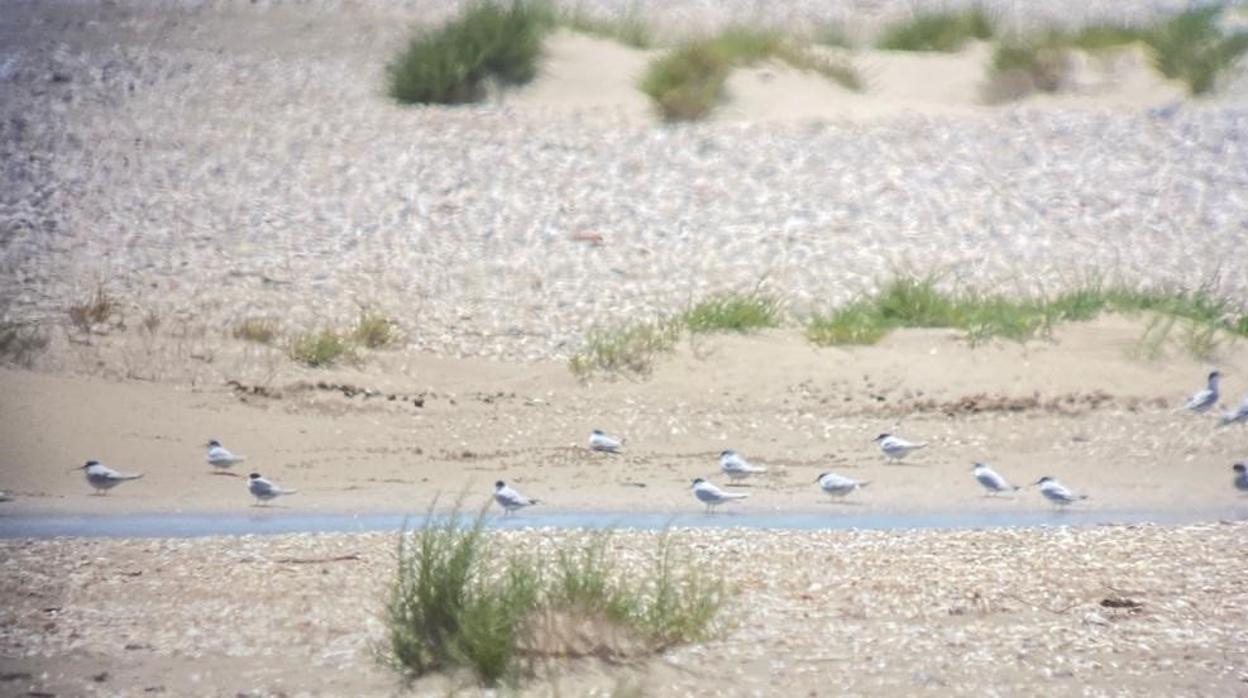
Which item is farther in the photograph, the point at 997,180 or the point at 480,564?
the point at 997,180

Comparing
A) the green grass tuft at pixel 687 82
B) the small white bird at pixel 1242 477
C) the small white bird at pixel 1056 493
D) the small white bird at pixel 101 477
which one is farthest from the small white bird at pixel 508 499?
the green grass tuft at pixel 687 82

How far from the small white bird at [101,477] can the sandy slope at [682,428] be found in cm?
14

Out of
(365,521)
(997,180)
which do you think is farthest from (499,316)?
(997,180)

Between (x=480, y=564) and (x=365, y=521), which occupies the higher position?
(x=480, y=564)

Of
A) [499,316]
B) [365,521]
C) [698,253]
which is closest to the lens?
[365,521]

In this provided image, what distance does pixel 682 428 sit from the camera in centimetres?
1697

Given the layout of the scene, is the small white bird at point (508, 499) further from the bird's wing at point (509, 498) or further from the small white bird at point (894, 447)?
the small white bird at point (894, 447)

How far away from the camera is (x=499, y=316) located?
1953cm

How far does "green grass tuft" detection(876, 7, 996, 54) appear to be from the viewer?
31.2m

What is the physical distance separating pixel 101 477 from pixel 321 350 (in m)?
3.38

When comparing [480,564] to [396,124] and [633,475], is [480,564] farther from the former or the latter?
[396,124]

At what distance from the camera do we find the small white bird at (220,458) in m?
15.4

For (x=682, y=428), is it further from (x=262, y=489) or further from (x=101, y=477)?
(x=101, y=477)

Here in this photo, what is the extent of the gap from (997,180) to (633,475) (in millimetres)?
9582
